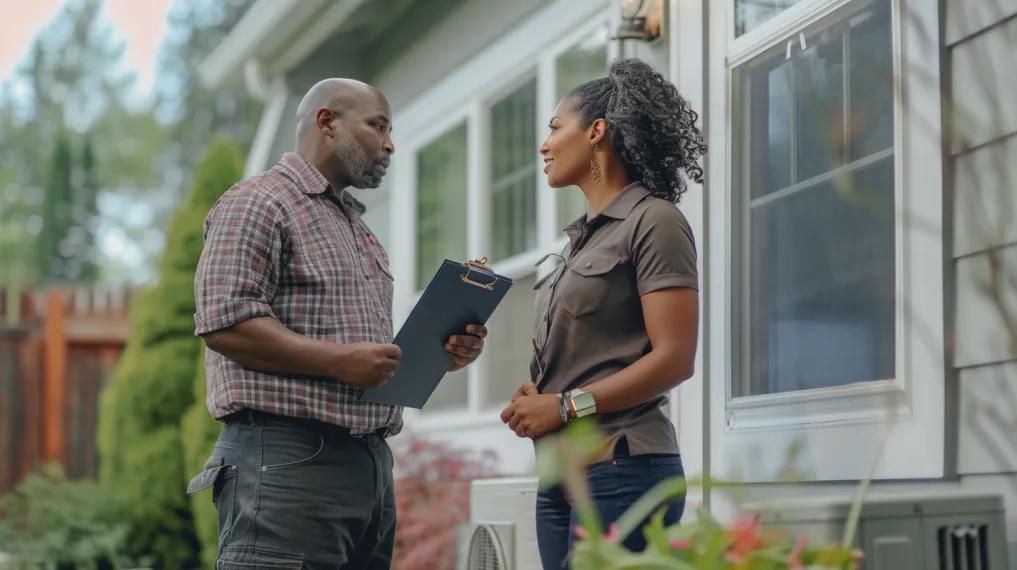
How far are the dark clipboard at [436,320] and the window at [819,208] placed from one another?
2.88 ft

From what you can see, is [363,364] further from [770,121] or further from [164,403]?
[164,403]

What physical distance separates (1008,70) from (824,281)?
81cm

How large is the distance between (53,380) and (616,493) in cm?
920

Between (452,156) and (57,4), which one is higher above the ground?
(57,4)

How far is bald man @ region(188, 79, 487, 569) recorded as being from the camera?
105 inches

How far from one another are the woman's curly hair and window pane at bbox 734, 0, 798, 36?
2.91 feet

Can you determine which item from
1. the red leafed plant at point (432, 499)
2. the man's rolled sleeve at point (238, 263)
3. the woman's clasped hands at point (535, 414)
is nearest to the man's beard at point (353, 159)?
the man's rolled sleeve at point (238, 263)

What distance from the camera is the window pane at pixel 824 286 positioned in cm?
304

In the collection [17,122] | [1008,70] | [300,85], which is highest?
[17,122]

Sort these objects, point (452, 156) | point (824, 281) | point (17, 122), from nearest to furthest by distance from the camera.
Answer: point (824, 281) < point (452, 156) < point (17, 122)

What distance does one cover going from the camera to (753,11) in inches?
145

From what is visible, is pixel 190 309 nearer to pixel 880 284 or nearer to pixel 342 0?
pixel 342 0

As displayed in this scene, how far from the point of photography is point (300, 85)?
854cm

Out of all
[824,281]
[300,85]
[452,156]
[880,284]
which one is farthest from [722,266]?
[300,85]
